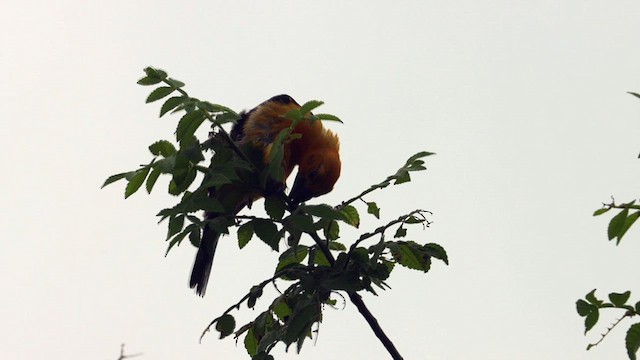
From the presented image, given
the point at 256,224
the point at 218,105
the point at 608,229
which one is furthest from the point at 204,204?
the point at 608,229

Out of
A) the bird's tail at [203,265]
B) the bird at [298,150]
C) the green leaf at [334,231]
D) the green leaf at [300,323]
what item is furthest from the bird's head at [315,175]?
the green leaf at [300,323]

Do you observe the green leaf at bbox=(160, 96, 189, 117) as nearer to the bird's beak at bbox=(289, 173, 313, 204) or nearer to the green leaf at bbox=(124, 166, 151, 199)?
the green leaf at bbox=(124, 166, 151, 199)

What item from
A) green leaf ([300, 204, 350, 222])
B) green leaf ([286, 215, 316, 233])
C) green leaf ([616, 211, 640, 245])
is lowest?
green leaf ([616, 211, 640, 245])

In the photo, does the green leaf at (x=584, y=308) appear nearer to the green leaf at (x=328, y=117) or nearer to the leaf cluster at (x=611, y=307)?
the leaf cluster at (x=611, y=307)

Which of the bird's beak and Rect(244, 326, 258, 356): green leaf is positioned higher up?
the bird's beak

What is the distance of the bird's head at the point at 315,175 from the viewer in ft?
21.0

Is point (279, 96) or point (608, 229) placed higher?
point (279, 96)

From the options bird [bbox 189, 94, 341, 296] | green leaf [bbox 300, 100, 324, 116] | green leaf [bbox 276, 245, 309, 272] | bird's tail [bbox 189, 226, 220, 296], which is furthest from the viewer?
bird's tail [bbox 189, 226, 220, 296]

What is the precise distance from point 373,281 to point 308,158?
2.96 m

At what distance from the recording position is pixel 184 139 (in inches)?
145

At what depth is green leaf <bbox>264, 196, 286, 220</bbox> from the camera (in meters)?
3.83

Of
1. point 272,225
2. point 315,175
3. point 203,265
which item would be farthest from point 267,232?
point 203,265

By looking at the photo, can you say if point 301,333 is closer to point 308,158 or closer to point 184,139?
point 184,139

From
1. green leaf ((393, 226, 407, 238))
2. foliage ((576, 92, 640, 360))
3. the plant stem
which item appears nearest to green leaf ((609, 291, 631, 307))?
foliage ((576, 92, 640, 360))
